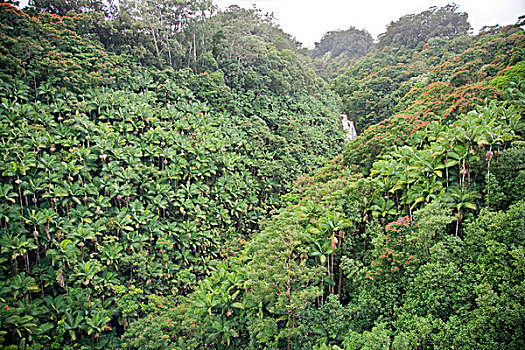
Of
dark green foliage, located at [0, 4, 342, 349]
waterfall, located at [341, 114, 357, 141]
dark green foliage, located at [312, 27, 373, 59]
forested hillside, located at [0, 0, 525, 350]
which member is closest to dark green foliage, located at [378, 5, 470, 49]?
dark green foliage, located at [312, 27, 373, 59]

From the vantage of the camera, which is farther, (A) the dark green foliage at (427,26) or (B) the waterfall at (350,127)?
(A) the dark green foliage at (427,26)

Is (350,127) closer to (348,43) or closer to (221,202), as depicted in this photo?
(221,202)

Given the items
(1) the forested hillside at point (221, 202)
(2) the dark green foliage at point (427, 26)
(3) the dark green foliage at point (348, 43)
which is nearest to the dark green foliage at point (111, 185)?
(1) the forested hillside at point (221, 202)

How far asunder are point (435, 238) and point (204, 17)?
19374mm

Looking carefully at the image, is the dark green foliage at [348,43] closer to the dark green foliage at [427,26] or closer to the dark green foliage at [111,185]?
the dark green foliage at [427,26]

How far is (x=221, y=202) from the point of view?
14484 mm

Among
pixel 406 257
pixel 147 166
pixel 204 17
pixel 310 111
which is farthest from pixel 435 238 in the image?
pixel 204 17

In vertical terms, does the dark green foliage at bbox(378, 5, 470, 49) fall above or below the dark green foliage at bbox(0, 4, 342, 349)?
above

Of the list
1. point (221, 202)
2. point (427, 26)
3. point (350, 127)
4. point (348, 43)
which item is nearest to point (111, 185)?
point (221, 202)

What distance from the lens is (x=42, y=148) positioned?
36.0 feet

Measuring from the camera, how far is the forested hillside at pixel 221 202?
21.8 ft

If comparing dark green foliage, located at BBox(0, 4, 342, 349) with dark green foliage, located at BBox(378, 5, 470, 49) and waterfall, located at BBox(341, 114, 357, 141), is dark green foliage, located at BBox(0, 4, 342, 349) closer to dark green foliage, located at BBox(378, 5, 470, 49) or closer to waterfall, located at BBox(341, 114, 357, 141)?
waterfall, located at BBox(341, 114, 357, 141)

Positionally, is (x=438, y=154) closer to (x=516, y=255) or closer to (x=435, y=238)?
(x=435, y=238)

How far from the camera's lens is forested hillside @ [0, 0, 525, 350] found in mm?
6656
